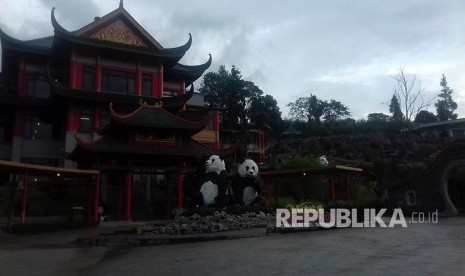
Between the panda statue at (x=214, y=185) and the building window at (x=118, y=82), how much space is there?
50.0 feet

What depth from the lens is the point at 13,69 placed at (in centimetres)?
3388

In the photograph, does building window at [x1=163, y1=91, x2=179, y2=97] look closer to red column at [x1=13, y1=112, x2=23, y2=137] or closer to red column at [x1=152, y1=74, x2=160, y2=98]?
red column at [x1=152, y1=74, x2=160, y2=98]

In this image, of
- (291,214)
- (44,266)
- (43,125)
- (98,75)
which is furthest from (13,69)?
(44,266)

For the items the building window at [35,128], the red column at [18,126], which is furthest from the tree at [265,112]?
the red column at [18,126]

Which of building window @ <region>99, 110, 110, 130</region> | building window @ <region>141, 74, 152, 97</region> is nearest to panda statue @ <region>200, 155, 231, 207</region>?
building window @ <region>99, 110, 110, 130</region>

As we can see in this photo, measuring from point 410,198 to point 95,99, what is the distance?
21.3 metres

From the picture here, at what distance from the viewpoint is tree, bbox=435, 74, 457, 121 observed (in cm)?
7927

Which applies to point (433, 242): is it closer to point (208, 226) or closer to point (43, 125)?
point (208, 226)

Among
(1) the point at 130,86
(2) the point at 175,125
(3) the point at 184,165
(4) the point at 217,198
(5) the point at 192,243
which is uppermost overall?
(1) the point at 130,86

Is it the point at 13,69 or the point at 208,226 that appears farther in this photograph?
the point at 13,69

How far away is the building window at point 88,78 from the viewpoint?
101ft

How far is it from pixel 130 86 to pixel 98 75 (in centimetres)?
248

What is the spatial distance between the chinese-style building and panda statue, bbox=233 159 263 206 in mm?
5792

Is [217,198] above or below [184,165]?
below
